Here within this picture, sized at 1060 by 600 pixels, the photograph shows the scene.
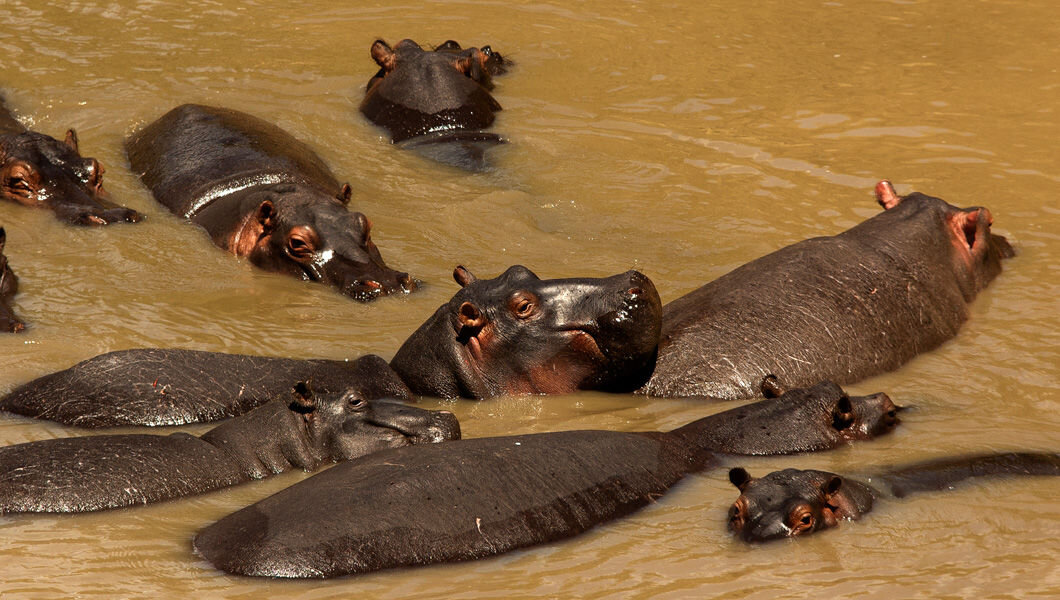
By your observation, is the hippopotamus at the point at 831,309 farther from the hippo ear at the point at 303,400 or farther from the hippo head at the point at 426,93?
the hippo head at the point at 426,93

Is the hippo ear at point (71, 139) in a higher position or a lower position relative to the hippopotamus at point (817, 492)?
lower

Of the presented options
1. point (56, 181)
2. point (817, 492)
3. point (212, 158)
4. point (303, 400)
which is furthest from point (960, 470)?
point (56, 181)

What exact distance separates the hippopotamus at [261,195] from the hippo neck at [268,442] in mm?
2341

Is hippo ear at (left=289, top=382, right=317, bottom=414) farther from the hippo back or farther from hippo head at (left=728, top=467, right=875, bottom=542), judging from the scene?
the hippo back

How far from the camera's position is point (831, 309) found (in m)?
7.59

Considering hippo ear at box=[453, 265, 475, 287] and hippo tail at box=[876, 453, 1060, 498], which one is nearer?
hippo tail at box=[876, 453, 1060, 498]

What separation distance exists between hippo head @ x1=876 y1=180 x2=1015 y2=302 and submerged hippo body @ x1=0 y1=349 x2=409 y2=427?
3.06 meters

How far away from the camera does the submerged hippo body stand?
674cm

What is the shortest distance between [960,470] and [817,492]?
0.87 meters

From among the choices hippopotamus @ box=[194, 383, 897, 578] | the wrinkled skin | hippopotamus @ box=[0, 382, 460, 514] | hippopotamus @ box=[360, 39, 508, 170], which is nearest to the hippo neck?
hippopotamus @ box=[0, 382, 460, 514]

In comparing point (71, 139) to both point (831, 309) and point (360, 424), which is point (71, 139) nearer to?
point (360, 424)

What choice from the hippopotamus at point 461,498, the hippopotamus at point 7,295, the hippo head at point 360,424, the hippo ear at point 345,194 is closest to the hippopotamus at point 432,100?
the hippo ear at point 345,194

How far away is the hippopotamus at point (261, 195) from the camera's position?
29.8 feet

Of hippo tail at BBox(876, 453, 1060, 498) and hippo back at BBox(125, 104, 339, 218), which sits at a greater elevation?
hippo tail at BBox(876, 453, 1060, 498)
